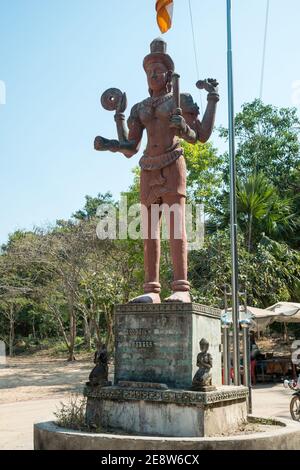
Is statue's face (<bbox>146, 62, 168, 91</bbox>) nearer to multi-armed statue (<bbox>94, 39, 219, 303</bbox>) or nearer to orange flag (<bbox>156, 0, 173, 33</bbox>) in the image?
multi-armed statue (<bbox>94, 39, 219, 303</bbox>)

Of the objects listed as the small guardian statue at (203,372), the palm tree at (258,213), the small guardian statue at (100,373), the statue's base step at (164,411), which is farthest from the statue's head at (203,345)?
the palm tree at (258,213)

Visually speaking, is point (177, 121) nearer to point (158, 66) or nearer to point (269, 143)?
point (158, 66)

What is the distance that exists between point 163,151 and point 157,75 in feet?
2.98

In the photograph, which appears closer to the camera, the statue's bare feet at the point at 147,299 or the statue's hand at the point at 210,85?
the statue's bare feet at the point at 147,299

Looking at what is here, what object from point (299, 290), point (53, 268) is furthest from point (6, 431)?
point (53, 268)

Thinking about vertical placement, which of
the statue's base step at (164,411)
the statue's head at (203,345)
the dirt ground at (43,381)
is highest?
the statue's head at (203,345)

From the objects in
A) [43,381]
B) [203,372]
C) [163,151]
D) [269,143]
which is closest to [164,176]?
[163,151]

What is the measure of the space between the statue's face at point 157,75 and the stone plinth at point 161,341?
102 inches

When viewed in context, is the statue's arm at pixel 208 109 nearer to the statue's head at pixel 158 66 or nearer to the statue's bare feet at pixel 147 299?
the statue's head at pixel 158 66

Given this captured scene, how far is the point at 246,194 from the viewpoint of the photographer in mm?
17344

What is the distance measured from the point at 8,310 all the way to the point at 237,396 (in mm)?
27452

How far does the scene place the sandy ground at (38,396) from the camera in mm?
7945

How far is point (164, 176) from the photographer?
6047 mm
